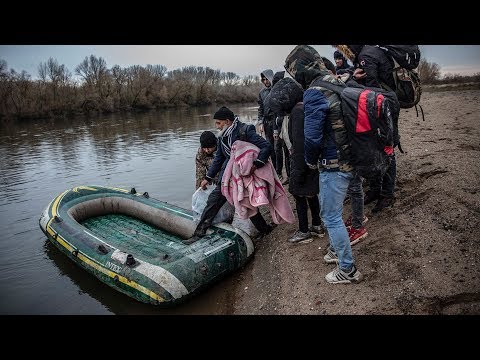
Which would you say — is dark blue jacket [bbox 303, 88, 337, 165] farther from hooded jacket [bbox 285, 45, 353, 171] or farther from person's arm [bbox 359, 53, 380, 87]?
person's arm [bbox 359, 53, 380, 87]

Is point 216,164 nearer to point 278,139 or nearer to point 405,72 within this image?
point 278,139

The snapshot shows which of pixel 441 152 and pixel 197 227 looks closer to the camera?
pixel 197 227

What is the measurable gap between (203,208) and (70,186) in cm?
654

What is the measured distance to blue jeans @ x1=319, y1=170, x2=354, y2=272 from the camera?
9.82 ft

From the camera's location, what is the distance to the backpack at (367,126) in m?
2.80

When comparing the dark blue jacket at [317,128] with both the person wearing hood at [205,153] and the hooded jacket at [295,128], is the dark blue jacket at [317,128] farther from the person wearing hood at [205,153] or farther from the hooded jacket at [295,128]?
the person wearing hood at [205,153]

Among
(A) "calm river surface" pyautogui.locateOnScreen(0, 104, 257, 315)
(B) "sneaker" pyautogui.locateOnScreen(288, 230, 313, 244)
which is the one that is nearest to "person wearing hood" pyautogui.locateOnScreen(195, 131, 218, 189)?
(B) "sneaker" pyautogui.locateOnScreen(288, 230, 313, 244)

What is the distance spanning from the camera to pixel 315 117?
2.93m

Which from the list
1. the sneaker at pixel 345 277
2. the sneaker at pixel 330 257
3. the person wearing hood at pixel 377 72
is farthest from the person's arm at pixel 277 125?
the sneaker at pixel 345 277

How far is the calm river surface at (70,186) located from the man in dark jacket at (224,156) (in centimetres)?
86

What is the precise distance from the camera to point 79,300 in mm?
4453
